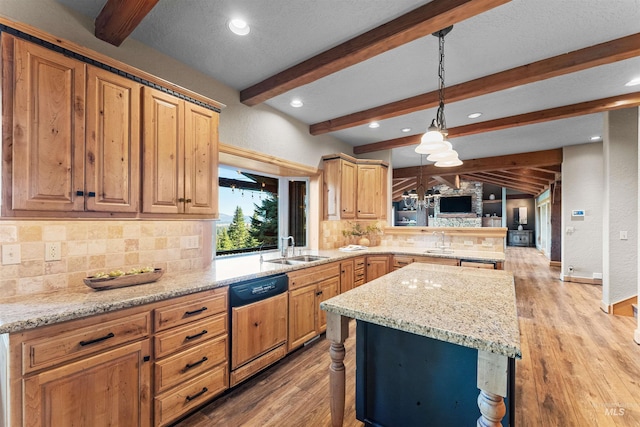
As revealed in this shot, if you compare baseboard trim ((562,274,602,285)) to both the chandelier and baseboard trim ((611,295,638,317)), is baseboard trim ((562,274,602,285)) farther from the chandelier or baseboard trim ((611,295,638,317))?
the chandelier

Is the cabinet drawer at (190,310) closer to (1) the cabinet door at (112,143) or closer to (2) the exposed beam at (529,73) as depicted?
(1) the cabinet door at (112,143)

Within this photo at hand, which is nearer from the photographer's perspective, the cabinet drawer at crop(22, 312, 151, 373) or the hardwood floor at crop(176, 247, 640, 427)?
the cabinet drawer at crop(22, 312, 151, 373)

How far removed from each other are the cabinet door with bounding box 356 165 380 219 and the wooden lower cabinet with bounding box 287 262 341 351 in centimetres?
146

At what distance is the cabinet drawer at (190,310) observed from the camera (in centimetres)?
164

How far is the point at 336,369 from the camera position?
1.49m

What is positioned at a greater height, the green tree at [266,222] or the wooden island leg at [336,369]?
the green tree at [266,222]

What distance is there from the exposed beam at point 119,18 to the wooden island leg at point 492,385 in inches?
96.0

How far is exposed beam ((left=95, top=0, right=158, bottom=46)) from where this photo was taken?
1.60 meters

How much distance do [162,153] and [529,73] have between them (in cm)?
317

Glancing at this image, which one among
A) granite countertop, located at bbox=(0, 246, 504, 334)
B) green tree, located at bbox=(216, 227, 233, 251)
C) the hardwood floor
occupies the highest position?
green tree, located at bbox=(216, 227, 233, 251)

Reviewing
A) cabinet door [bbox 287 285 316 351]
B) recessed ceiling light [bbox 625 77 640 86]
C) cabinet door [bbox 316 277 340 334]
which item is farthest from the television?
cabinet door [bbox 287 285 316 351]

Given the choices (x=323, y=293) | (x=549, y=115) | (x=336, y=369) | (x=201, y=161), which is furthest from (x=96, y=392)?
(x=549, y=115)


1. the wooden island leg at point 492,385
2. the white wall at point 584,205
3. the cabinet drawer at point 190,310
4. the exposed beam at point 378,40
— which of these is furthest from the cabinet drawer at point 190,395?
the white wall at point 584,205

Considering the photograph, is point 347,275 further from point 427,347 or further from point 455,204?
point 455,204
